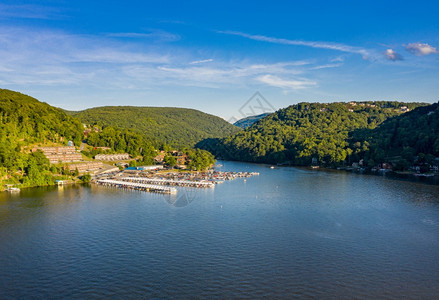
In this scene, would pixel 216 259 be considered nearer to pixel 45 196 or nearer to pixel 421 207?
pixel 421 207

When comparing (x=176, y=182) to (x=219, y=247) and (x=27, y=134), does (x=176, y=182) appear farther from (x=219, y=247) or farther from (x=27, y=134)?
(x=27, y=134)

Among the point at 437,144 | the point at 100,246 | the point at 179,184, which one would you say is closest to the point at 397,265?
the point at 100,246

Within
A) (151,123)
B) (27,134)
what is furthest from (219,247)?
(151,123)

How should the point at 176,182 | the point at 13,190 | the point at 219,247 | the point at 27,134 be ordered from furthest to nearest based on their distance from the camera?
the point at 27,134 < the point at 176,182 < the point at 13,190 < the point at 219,247

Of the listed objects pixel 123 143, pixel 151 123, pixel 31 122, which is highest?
pixel 151 123

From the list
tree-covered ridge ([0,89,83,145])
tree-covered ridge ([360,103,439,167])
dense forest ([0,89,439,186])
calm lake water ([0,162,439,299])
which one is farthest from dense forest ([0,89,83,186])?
tree-covered ridge ([360,103,439,167])

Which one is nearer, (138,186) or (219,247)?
(219,247)

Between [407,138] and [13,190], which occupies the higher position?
[407,138]
